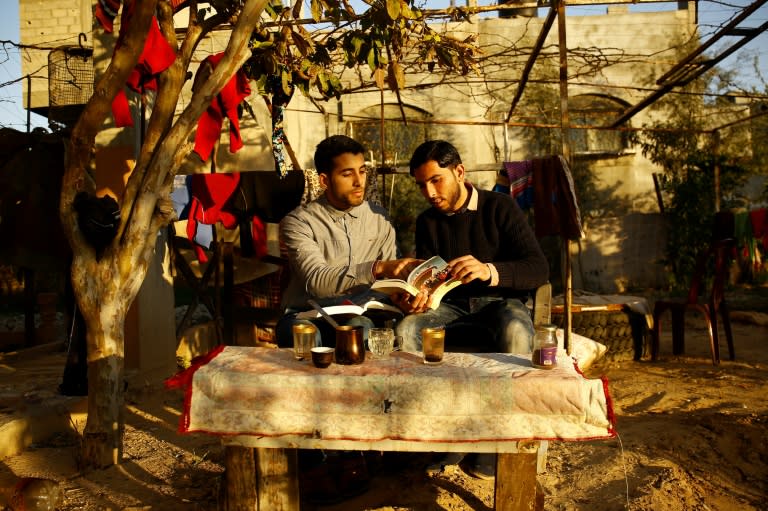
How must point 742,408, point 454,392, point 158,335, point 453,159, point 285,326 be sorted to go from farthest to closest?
point 158,335 → point 742,408 → point 453,159 → point 285,326 → point 454,392

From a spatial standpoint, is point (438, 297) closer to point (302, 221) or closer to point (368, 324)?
point (368, 324)

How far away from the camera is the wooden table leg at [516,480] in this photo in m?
2.21

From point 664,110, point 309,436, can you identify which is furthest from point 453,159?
point 664,110

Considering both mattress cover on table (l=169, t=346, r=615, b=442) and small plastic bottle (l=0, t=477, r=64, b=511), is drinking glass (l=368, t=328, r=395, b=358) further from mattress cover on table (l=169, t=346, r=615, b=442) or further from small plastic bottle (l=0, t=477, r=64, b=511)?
small plastic bottle (l=0, t=477, r=64, b=511)

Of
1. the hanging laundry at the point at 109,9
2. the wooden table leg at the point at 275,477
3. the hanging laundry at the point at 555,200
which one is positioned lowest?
the wooden table leg at the point at 275,477

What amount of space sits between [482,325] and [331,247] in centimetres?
94

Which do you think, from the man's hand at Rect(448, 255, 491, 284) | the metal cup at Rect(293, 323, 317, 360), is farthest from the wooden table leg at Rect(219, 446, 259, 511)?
the man's hand at Rect(448, 255, 491, 284)

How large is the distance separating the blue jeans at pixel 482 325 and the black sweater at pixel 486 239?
0.37 feet

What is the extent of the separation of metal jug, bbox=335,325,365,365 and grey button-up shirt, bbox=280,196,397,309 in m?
0.70

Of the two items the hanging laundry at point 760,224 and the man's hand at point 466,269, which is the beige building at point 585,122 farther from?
the man's hand at point 466,269

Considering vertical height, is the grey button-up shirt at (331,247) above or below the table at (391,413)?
above

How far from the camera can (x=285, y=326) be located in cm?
305

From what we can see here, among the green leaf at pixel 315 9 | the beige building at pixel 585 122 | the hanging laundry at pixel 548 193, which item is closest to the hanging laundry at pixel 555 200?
the hanging laundry at pixel 548 193

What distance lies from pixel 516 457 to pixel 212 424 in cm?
111
